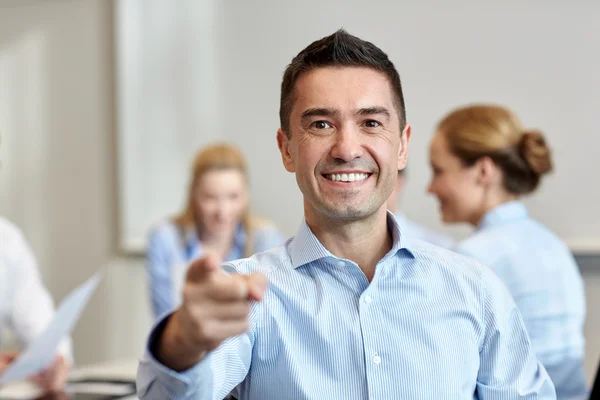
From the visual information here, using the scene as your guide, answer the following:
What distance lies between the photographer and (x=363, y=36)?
119 inches

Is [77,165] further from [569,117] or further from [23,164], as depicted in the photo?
[569,117]

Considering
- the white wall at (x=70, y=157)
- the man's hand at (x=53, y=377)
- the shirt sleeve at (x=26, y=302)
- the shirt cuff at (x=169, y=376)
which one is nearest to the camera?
the shirt cuff at (x=169, y=376)

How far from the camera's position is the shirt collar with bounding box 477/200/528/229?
238 centimetres

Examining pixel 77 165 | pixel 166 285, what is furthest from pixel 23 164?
pixel 166 285

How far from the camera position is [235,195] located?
12.1ft

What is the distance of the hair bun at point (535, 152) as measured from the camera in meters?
2.42

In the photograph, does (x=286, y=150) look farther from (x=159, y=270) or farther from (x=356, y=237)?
(x=159, y=270)

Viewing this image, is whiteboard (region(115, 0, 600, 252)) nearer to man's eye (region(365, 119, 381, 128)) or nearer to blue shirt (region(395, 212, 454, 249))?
blue shirt (region(395, 212, 454, 249))

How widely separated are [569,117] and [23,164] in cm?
324

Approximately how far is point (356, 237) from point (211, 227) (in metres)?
2.44

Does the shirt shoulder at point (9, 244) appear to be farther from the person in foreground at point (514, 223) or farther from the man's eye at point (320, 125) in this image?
the man's eye at point (320, 125)

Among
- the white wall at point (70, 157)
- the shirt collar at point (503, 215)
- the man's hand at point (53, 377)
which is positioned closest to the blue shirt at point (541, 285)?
the shirt collar at point (503, 215)

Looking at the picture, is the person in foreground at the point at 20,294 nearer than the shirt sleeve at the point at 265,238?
Yes

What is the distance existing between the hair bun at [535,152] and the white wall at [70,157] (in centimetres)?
285
